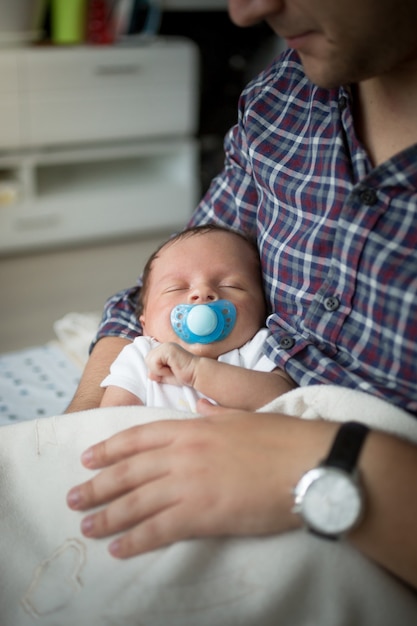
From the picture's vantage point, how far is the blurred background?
3.07m

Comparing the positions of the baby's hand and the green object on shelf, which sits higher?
the baby's hand

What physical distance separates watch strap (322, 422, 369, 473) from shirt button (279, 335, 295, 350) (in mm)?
231

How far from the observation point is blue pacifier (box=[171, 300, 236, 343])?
1.08 meters

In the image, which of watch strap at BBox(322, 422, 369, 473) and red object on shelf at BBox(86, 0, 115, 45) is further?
red object on shelf at BBox(86, 0, 115, 45)

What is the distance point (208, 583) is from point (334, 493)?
0.50ft

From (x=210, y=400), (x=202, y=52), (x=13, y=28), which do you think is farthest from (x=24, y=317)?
(x=210, y=400)

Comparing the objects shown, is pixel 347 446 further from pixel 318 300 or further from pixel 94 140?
pixel 94 140

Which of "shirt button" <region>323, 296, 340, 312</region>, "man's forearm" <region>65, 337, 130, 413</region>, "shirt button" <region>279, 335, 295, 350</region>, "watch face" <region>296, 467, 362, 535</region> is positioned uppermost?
"shirt button" <region>323, 296, 340, 312</region>

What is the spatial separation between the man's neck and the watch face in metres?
0.39

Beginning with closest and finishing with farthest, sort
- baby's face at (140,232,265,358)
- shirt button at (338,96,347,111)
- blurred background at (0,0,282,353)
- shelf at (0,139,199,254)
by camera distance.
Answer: shirt button at (338,96,347,111), baby's face at (140,232,265,358), blurred background at (0,0,282,353), shelf at (0,139,199,254)

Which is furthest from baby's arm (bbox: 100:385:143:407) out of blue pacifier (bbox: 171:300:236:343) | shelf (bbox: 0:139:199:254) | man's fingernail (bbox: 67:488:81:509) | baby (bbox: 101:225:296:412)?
shelf (bbox: 0:139:199:254)

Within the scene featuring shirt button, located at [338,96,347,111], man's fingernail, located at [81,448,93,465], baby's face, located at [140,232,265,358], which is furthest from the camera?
baby's face, located at [140,232,265,358]

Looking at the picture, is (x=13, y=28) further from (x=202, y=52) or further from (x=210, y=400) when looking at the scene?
(x=210, y=400)

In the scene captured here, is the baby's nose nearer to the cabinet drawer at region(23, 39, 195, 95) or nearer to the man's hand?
the man's hand
